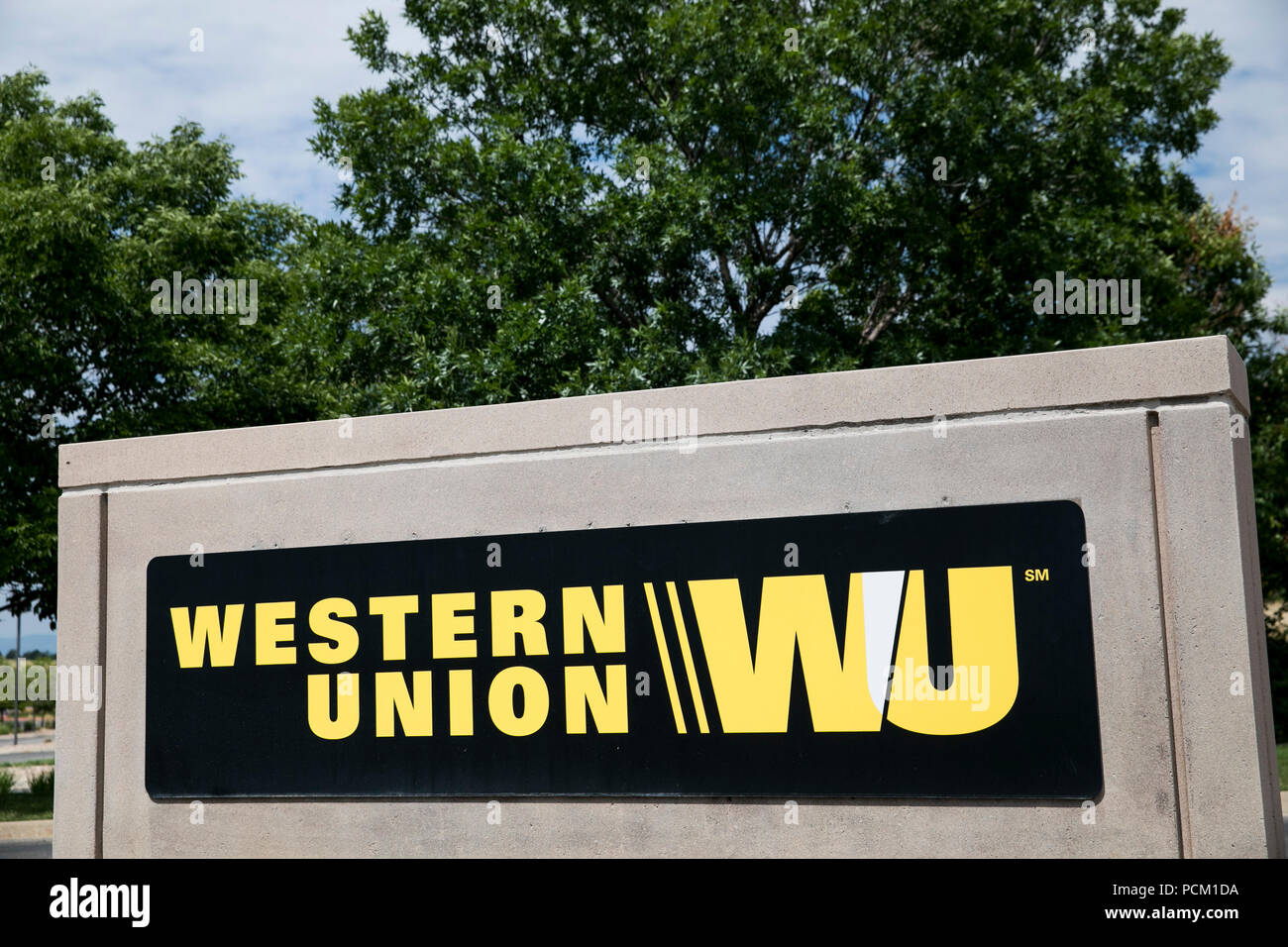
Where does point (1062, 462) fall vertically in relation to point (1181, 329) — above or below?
below

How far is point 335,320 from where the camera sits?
58.3ft

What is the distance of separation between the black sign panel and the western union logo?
12mm

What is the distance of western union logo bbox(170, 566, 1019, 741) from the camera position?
19.6 ft

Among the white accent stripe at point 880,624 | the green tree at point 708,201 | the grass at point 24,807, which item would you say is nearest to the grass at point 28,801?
the grass at point 24,807

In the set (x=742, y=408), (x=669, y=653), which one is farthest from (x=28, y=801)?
(x=742, y=408)

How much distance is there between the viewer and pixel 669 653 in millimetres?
6438

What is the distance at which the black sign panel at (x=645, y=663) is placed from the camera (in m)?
5.90

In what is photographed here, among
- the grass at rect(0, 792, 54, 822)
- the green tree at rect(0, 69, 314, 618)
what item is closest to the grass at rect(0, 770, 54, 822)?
the grass at rect(0, 792, 54, 822)

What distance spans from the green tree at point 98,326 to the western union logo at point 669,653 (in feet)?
40.7
